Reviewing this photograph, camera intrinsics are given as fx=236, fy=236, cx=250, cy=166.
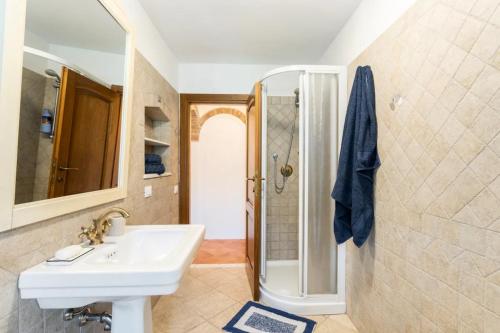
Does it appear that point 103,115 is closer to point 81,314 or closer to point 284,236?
point 81,314

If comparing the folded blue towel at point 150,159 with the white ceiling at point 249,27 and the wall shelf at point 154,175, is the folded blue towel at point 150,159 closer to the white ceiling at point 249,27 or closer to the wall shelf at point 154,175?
the wall shelf at point 154,175

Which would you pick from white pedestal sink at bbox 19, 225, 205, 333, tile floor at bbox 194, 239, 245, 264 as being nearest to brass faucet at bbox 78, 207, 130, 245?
white pedestal sink at bbox 19, 225, 205, 333

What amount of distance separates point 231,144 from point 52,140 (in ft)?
9.38

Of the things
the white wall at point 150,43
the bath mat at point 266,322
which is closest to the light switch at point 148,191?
the white wall at point 150,43

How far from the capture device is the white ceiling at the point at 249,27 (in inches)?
69.5

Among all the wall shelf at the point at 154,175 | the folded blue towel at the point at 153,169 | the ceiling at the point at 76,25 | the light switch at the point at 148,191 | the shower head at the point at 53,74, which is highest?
the ceiling at the point at 76,25

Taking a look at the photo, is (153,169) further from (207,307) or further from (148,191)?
(207,307)

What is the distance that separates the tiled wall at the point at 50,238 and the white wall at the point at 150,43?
0.37 ft

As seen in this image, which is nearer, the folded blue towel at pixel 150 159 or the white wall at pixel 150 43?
the white wall at pixel 150 43

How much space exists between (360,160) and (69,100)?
62.3 inches

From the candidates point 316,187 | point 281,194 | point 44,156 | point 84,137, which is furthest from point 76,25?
point 281,194

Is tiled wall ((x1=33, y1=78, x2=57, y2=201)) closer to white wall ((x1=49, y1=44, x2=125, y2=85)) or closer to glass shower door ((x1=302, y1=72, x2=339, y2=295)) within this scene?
white wall ((x1=49, y1=44, x2=125, y2=85))

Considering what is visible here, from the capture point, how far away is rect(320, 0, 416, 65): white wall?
135 cm

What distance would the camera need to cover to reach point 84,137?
46.3 inches
